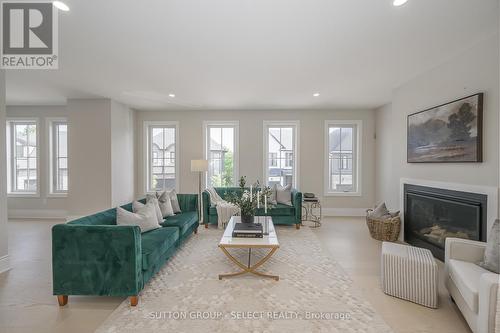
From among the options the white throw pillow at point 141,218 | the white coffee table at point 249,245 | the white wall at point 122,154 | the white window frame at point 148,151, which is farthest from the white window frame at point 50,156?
the white coffee table at point 249,245

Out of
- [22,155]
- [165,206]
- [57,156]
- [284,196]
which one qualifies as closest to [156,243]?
[165,206]

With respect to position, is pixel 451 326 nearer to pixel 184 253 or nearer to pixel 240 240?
pixel 240 240

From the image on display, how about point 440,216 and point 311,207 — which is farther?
point 311,207

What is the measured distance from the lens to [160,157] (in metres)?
6.31

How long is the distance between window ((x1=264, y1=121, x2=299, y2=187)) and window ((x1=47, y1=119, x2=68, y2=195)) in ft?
17.1

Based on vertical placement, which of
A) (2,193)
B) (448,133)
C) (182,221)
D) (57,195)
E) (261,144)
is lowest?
(182,221)

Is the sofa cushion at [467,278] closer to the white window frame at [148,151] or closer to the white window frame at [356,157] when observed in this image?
the white window frame at [356,157]

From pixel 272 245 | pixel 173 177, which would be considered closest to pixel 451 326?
pixel 272 245

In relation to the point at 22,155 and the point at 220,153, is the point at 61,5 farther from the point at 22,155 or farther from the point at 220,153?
the point at 22,155

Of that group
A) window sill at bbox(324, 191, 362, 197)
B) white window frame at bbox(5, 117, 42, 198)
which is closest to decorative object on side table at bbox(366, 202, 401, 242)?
window sill at bbox(324, 191, 362, 197)

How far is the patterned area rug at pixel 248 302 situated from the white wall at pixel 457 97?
197cm

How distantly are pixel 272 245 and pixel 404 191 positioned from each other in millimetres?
2836

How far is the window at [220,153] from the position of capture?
6176 mm

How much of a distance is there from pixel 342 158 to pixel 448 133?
10.1ft
